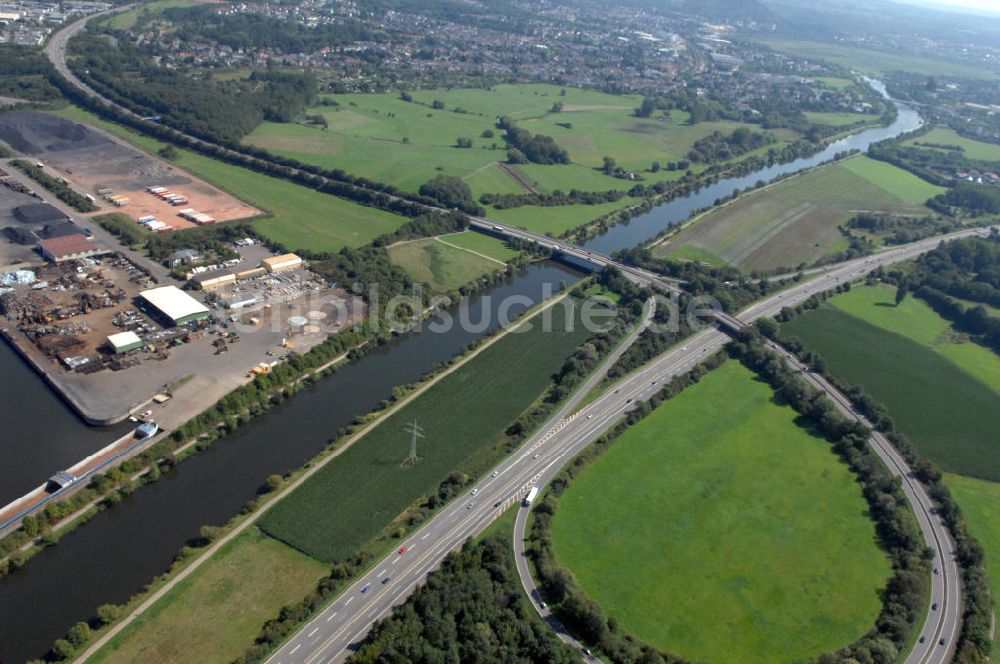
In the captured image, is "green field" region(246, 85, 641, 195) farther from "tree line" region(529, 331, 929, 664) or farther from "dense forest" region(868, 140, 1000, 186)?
"tree line" region(529, 331, 929, 664)

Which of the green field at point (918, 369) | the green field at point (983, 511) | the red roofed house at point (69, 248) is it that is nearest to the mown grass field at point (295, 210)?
the red roofed house at point (69, 248)

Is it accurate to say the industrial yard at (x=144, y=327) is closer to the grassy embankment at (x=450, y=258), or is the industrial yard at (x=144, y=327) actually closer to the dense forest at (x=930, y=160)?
the grassy embankment at (x=450, y=258)

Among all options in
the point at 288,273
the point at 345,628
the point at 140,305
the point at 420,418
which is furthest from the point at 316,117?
the point at 345,628

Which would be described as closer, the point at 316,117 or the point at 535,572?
the point at 535,572

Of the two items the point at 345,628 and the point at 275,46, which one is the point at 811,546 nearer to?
the point at 345,628

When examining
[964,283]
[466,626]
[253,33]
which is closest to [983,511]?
[466,626]
